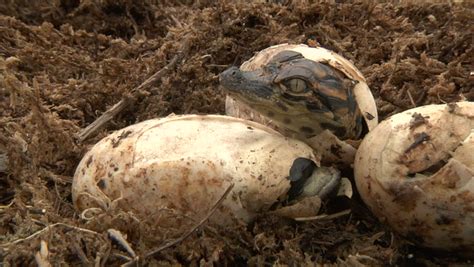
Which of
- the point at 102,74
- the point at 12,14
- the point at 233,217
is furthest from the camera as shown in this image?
the point at 12,14

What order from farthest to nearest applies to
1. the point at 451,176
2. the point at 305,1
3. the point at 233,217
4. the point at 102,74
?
1. the point at 305,1
2. the point at 102,74
3. the point at 233,217
4. the point at 451,176

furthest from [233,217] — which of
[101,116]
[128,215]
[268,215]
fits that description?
[101,116]

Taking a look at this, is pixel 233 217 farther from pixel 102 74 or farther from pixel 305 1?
pixel 305 1

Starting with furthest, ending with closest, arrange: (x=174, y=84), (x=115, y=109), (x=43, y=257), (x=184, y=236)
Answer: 1. (x=174, y=84)
2. (x=115, y=109)
3. (x=184, y=236)
4. (x=43, y=257)

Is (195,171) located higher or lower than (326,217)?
higher

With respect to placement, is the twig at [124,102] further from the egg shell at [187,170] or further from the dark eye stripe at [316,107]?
the dark eye stripe at [316,107]

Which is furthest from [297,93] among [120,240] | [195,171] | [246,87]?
[120,240]

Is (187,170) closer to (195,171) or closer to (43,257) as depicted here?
(195,171)
